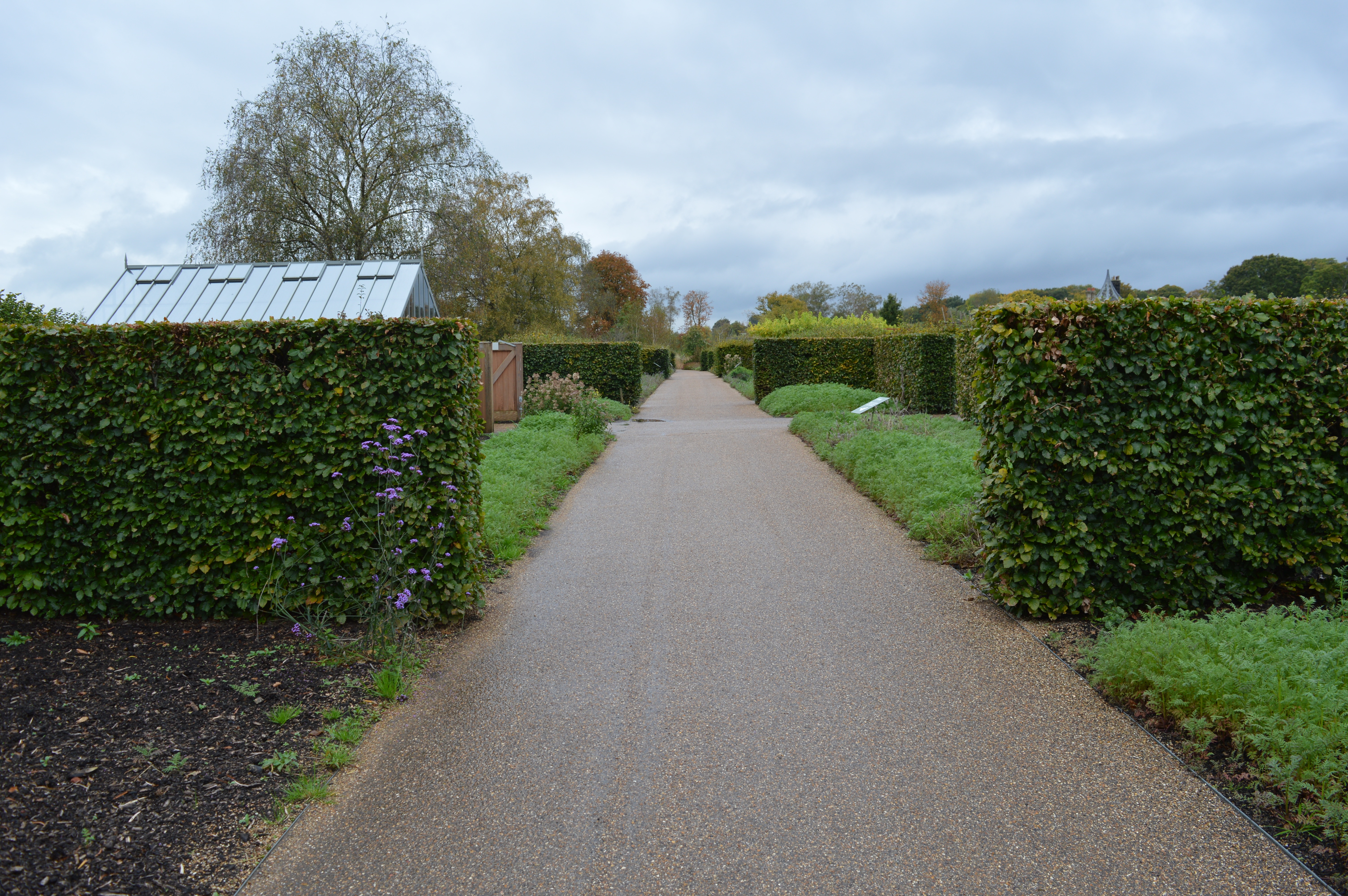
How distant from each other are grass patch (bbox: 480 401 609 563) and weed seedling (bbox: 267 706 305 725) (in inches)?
74.2

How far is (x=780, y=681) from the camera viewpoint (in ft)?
13.7

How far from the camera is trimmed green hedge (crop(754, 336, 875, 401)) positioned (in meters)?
23.5

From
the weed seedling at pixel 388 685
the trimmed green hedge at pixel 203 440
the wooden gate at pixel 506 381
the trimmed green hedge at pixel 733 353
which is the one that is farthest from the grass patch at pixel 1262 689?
the trimmed green hedge at pixel 733 353

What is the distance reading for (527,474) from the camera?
977 cm

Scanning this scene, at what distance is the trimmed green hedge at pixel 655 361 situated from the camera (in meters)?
43.1

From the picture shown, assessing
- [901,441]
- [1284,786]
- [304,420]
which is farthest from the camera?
[901,441]

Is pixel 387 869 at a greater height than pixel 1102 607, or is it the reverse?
pixel 1102 607

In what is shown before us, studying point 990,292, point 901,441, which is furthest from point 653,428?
point 990,292

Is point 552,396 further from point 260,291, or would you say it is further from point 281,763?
point 281,763

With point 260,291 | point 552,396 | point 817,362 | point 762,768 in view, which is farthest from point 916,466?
point 817,362

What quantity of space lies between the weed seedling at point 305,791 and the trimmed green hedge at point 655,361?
37.6m

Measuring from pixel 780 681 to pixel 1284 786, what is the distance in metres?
2.19

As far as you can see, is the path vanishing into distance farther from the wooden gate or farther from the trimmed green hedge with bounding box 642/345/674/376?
the trimmed green hedge with bounding box 642/345/674/376

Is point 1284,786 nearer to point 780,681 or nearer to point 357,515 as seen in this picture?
point 780,681
